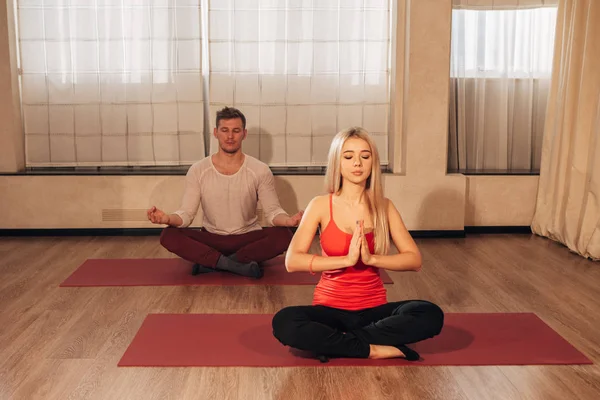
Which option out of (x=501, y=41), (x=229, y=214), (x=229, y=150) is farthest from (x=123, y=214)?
(x=501, y=41)

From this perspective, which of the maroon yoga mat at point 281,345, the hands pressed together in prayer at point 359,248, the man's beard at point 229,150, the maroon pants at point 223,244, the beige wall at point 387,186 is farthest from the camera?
the beige wall at point 387,186

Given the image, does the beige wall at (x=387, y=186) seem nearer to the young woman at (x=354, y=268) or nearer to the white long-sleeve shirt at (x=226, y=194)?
the white long-sleeve shirt at (x=226, y=194)

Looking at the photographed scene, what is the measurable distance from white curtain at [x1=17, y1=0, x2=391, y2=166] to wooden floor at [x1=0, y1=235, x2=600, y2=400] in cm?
81

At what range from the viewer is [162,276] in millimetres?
3982

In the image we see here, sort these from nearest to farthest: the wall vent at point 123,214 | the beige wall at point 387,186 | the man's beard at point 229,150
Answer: the man's beard at point 229,150 < the beige wall at point 387,186 < the wall vent at point 123,214

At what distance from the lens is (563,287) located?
3807 mm

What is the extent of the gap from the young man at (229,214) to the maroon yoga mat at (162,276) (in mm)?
75

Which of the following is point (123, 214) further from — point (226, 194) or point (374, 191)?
point (374, 191)

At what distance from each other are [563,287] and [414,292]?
0.82 metres

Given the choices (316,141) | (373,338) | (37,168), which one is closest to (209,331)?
(373,338)

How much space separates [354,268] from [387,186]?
2524mm

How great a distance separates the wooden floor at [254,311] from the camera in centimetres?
243

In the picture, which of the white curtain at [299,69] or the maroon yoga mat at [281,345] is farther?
the white curtain at [299,69]

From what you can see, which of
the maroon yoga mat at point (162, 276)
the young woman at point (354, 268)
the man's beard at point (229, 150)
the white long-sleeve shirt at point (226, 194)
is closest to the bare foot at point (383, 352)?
the young woman at point (354, 268)
